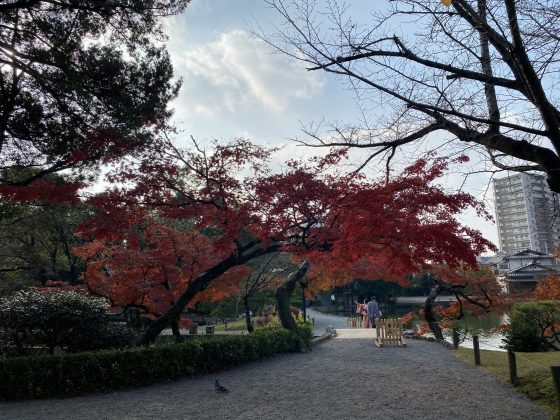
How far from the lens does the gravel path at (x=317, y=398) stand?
6.44m

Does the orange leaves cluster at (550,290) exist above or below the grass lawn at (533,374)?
above

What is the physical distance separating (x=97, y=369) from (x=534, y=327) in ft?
38.5

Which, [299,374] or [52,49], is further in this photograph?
[299,374]

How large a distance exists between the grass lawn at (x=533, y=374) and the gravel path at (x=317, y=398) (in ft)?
0.72

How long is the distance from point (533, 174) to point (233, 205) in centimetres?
585

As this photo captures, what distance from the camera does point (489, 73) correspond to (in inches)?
229

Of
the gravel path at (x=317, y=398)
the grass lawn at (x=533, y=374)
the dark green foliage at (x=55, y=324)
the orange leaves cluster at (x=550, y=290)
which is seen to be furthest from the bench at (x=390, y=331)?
the dark green foliage at (x=55, y=324)

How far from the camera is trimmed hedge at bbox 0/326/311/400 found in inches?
318

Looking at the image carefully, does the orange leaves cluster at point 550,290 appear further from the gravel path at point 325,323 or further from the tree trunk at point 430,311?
the gravel path at point 325,323

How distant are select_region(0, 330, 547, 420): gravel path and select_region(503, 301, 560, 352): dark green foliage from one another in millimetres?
3057

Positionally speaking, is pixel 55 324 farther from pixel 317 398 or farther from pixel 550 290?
pixel 550 290

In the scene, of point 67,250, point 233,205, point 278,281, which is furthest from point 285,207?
point 67,250

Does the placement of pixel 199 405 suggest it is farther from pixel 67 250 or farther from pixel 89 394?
pixel 67 250

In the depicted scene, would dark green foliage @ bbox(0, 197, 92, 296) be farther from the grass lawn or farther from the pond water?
the pond water
